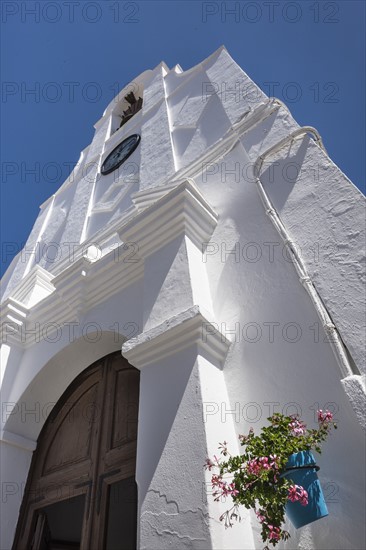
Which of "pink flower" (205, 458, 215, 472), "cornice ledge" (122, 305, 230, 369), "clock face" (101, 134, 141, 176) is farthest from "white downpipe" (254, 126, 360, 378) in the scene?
"clock face" (101, 134, 141, 176)

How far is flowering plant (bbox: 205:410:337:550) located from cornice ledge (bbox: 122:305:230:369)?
0.73m

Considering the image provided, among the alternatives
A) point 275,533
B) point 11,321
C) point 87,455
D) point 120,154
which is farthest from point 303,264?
point 120,154

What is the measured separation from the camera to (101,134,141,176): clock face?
7066mm

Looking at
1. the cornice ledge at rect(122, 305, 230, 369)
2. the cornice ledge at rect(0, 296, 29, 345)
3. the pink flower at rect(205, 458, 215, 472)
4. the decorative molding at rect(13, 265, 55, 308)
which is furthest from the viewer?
the decorative molding at rect(13, 265, 55, 308)

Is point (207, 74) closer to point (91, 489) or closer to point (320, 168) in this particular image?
point (320, 168)

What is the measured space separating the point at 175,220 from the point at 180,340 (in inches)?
44.3

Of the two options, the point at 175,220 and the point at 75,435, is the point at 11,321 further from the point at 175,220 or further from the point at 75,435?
the point at 175,220

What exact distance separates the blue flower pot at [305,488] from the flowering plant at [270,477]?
0.10 feet

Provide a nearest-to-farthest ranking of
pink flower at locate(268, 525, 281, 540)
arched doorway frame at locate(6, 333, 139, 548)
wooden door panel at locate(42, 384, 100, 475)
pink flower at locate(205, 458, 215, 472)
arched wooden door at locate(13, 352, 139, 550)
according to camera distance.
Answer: pink flower at locate(268, 525, 281, 540) < pink flower at locate(205, 458, 215, 472) < arched wooden door at locate(13, 352, 139, 550) < wooden door panel at locate(42, 384, 100, 475) < arched doorway frame at locate(6, 333, 139, 548)

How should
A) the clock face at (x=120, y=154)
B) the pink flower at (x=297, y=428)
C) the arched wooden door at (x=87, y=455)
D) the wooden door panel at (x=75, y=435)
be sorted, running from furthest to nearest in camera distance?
the clock face at (x=120, y=154), the wooden door panel at (x=75, y=435), the arched wooden door at (x=87, y=455), the pink flower at (x=297, y=428)

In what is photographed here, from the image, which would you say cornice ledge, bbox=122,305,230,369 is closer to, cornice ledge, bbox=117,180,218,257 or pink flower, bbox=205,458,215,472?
pink flower, bbox=205,458,215,472

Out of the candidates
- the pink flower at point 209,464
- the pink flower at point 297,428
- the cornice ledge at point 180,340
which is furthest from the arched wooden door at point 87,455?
the pink flower at point 297,428

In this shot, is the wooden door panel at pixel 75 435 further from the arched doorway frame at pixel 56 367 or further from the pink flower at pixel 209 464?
the pink flower at pixel 209 464

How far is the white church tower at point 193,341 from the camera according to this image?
7.07ft
